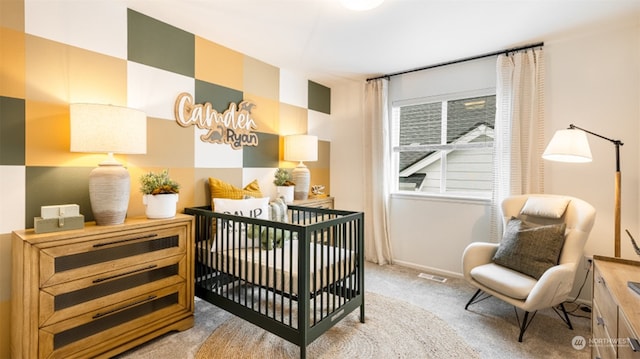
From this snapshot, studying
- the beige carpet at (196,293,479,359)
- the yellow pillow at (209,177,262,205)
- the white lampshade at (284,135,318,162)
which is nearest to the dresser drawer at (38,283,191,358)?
the beige carpet at (196,293,479,359)

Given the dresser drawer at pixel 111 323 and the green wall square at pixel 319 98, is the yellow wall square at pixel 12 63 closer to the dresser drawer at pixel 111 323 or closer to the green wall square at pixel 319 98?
the dresser drawer at pixel 111 323

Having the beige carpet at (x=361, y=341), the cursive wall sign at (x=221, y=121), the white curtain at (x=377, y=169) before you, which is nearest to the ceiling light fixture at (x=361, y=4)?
the cursive wall sign at (x=221, y=121)

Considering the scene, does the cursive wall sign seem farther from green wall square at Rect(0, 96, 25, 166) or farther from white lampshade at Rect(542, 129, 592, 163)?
white lampshade at Rect(542, 129, 592, 163)

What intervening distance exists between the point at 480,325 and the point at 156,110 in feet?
10.0

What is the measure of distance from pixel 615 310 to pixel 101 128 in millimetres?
2768

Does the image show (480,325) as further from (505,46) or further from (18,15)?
(18,15)

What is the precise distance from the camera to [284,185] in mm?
3223

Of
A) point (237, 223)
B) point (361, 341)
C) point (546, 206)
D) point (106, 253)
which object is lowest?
point (361, 341)

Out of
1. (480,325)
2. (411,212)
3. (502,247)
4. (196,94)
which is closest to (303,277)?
(480,325)

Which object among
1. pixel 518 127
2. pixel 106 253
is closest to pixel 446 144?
pixel 518 127

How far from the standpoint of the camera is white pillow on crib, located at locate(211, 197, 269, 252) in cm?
219

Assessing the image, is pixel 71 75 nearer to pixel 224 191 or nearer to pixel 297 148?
pixel 224 191

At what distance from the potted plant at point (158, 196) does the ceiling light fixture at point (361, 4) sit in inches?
70.4

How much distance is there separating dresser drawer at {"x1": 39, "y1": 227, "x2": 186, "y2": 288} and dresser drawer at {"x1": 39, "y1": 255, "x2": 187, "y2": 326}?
0.12 feet
